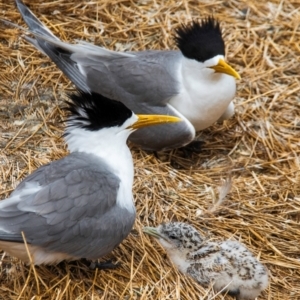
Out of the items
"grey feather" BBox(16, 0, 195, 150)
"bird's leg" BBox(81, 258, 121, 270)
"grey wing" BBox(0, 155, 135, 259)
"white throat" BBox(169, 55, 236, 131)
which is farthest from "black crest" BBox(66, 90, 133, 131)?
"white throat" BBox(169, 55, 236, 131)

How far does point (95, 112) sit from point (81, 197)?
1.65 feet

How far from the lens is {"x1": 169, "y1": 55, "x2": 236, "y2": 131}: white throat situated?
5355mm

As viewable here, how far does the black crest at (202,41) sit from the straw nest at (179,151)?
0.66 m

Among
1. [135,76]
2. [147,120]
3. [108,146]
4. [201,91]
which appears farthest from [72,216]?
[201,91]

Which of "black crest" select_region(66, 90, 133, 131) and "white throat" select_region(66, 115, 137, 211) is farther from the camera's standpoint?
"white throat" select_region(66, 115, 137, 211)

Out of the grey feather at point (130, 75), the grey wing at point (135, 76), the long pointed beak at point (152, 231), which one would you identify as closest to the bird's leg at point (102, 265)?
the long pointed beak at point (152, 231)

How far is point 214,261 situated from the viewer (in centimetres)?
413

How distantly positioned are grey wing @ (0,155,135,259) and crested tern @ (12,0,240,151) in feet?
4.27

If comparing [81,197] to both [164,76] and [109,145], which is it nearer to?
[109,145]

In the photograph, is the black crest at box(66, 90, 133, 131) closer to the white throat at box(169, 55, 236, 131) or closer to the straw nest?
the straw nest

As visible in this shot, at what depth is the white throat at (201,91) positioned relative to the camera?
5355mm

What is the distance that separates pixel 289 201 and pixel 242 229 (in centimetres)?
46

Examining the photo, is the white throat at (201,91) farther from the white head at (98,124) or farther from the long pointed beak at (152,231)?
the long pointed beak at (152,231)

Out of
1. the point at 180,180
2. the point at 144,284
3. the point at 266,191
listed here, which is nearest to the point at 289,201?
the point at 266,191
